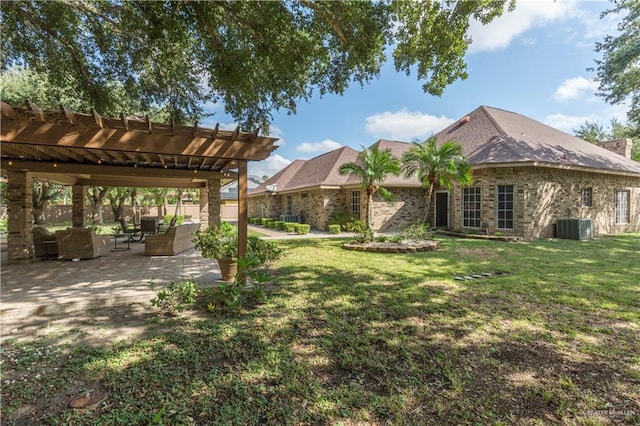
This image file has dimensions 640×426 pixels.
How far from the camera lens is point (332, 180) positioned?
58.0 feet

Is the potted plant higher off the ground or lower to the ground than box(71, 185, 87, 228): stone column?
lower

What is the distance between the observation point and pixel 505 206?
43.4 ft

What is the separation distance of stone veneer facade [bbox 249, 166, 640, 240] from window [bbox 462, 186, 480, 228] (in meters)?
0.24

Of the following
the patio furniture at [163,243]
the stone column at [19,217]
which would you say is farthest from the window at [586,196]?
the stone column at [19,217]

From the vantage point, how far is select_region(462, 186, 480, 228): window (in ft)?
46.3

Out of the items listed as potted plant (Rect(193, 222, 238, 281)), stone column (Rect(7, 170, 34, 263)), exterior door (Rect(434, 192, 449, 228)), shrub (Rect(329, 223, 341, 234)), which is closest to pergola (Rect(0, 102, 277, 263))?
stone column (Rect(7, 170, 34, 263))

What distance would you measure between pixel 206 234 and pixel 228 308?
88.2 inches

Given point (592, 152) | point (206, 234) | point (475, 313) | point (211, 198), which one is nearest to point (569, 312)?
point (475, 313)

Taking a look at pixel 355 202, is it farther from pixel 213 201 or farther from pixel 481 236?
pixel 213 201

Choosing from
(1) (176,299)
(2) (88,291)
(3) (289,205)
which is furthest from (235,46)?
(3) (289,205)

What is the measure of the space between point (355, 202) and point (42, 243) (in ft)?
43.8

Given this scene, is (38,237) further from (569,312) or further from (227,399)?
(569,312)

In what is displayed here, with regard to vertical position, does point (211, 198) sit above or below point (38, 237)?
above

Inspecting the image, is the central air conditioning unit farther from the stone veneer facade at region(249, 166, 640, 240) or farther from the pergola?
the pergola
